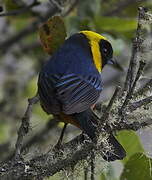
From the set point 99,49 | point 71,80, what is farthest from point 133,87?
point 99,49

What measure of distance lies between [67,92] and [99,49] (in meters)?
0.86

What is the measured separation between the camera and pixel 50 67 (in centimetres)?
320

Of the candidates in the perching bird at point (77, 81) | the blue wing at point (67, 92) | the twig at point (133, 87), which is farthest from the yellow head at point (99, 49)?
the twig at point (133, 87)

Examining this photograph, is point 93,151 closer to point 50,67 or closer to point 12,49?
point 50,67

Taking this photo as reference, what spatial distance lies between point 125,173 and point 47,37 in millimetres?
876

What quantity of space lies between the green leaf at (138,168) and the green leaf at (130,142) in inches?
8.1

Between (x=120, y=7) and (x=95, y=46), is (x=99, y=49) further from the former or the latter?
(x=120, y=7)

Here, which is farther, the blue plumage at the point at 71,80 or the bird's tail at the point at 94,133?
the blue plumage at the point at 71,80

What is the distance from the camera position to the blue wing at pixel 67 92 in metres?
2.73

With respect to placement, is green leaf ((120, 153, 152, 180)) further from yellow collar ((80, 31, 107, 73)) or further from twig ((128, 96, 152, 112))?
yellow collar ((80, 31, 107, 73))

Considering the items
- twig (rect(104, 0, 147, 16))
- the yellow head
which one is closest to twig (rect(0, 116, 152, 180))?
the yellow head

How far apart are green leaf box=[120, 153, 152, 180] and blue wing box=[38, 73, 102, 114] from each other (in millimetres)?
366

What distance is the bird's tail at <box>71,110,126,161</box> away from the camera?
2443 mm

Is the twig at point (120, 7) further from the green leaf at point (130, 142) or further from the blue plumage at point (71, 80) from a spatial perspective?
the green leaf at point (130, 142)
